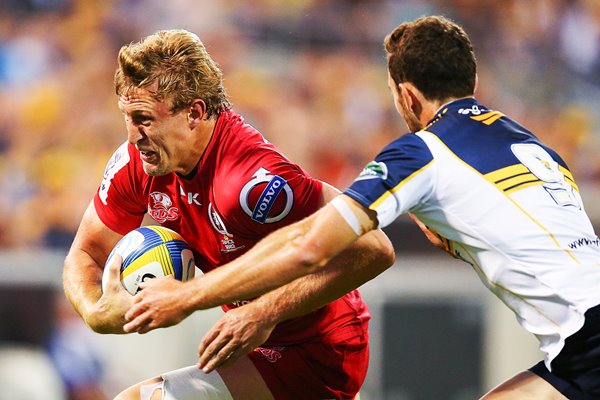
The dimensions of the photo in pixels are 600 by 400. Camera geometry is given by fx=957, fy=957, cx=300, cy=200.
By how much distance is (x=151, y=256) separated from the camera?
4.31 meters

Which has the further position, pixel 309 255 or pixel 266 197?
pixel 266 197

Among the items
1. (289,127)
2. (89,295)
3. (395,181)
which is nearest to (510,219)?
(395,181)

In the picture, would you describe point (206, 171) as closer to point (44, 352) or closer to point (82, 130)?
point (44, 352)

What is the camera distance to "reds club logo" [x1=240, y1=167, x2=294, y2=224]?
13.9ft

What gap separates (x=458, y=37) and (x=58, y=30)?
7.36 m

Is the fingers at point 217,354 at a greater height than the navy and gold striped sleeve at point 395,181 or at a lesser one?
lesser

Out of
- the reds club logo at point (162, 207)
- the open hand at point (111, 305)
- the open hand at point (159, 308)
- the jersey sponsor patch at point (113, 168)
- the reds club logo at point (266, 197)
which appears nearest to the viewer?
the open hand at point (159, 308)

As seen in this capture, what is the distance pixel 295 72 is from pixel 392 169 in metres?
7.38

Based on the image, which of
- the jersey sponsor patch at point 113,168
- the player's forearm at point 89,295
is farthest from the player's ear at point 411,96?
the player's forearm at point 89,295

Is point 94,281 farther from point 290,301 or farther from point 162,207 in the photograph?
point 290,301

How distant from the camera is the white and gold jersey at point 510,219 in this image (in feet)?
12.5

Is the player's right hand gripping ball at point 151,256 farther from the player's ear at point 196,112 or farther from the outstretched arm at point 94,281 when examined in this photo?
the player's ear at point 196,112

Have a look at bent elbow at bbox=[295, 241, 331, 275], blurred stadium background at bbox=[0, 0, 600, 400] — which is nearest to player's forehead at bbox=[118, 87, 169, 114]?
bent elbow at bbox=[295, 241, 331, 275]

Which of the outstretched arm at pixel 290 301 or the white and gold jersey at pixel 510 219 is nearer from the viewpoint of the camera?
the white and gold jersey at pixel 510 219
